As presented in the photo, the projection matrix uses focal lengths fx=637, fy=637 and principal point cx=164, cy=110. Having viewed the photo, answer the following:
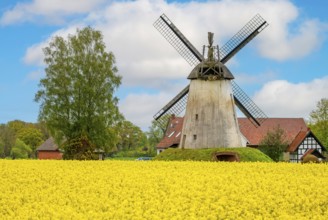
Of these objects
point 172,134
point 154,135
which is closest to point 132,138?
point 154,135

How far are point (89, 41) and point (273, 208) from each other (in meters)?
44.1

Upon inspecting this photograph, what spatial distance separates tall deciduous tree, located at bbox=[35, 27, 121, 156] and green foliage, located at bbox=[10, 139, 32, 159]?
1851 inches

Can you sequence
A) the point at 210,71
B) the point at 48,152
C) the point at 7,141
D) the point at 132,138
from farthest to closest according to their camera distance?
the point at 132,138 < the point at 7,141 < the point at 48,152 < the point at 210,71

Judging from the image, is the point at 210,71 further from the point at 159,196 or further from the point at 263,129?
the point at 263,129

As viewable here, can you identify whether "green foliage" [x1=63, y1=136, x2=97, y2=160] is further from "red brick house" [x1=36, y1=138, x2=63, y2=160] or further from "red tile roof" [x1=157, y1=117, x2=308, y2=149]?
"red brick house" [x1=36, y1=138, x2=63, y2=160]

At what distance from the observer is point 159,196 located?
1922 cm

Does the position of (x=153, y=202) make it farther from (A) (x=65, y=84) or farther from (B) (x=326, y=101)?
(B) (x=326, y=101)

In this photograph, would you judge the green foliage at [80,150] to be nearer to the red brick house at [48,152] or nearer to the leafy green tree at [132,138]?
the red brick house at [48,152]

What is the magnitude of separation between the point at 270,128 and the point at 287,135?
3.06 meters

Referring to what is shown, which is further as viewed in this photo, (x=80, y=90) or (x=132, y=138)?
(x=132, y=138)

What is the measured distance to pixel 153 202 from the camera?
1777 centimetres

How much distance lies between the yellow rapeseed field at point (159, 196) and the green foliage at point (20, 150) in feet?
260

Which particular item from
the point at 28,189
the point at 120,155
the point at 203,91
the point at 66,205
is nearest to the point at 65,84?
the point at 203,91

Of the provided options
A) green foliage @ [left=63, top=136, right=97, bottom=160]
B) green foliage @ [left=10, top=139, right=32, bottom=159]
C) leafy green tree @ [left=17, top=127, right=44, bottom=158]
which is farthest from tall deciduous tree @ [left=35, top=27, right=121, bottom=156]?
leafy green tree @ [left=17, top=127, right=44, bottom=158]
